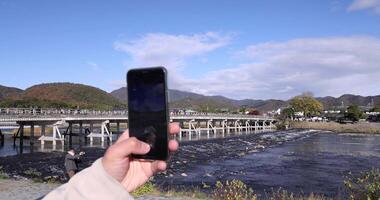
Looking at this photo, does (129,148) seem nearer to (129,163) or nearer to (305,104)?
(129,163)

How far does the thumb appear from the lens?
177cm

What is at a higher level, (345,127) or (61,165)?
(345,127)

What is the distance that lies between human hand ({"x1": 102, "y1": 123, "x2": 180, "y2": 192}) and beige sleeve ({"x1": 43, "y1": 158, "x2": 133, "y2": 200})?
9 cm

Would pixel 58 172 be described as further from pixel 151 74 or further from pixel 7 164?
pixel 151 74

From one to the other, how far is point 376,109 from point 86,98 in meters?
117

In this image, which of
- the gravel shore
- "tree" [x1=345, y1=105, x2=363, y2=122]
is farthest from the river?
"tree" [x1=345, y1=105, x2=363, y2=122]

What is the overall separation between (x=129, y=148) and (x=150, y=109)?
258 millimetres

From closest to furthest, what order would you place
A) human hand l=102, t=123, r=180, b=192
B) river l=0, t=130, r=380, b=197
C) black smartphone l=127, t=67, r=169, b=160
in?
human hand l=102, t=123, r=180, b=192, black smartphone l=127, t=67, r=169, b=160, river l=0, t=130, r=380, b=197

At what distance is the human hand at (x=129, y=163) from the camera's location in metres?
1.75

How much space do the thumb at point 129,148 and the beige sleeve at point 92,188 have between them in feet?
0.40

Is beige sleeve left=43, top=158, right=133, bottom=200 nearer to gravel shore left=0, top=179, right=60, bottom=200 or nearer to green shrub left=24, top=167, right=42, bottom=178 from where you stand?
gravel shore left=0, top=179, right=60, bottom=200

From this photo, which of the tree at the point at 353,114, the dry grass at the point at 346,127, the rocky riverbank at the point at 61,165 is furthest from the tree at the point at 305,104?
the rocky riverbank at the point at 61,165

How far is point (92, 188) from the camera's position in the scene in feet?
5.18

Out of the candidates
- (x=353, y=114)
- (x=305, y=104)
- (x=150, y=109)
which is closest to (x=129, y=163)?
(x=150, y=109)
